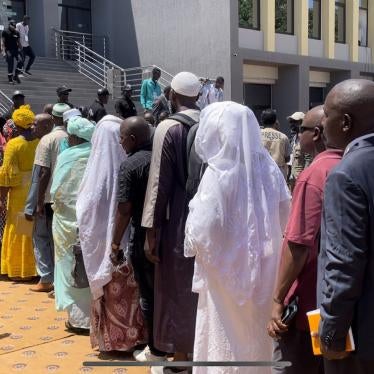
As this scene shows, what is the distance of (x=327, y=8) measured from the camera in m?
20.7

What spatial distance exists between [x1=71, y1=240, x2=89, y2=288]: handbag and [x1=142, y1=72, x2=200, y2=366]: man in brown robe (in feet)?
2.91

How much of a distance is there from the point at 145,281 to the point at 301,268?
5.73ft

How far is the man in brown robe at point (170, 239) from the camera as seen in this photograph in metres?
3.60

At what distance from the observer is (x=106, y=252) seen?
4.20m

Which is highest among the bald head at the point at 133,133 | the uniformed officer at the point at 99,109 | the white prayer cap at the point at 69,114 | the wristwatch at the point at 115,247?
the uniformed officer at the point at 99,109

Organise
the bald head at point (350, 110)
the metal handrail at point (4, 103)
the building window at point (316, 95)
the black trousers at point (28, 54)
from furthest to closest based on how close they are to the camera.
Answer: the building window at point (316, 95) → the black trousers at point (28, 54) → the metal handrail at point (4, 103) → the bald head at point (350, 110)

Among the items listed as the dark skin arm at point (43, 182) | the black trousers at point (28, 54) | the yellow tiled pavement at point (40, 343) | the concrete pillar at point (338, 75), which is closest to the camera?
the yellow tiled pavement at point (40, 343)

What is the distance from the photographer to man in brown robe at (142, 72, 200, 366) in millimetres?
3596

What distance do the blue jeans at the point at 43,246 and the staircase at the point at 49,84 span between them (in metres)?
8.30

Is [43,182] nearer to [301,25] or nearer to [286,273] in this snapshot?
[286,273]

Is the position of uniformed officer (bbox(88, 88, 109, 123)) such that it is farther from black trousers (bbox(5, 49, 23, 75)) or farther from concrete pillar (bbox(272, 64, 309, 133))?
concrete pillar (bbox(272, 64, 309, 133))

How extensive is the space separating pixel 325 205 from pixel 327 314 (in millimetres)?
374

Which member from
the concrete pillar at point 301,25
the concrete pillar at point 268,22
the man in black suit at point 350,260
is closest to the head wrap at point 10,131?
the man in black suit at point 350,260

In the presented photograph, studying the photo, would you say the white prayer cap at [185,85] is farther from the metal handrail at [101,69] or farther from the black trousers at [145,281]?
the metal handrail at [101,69]
